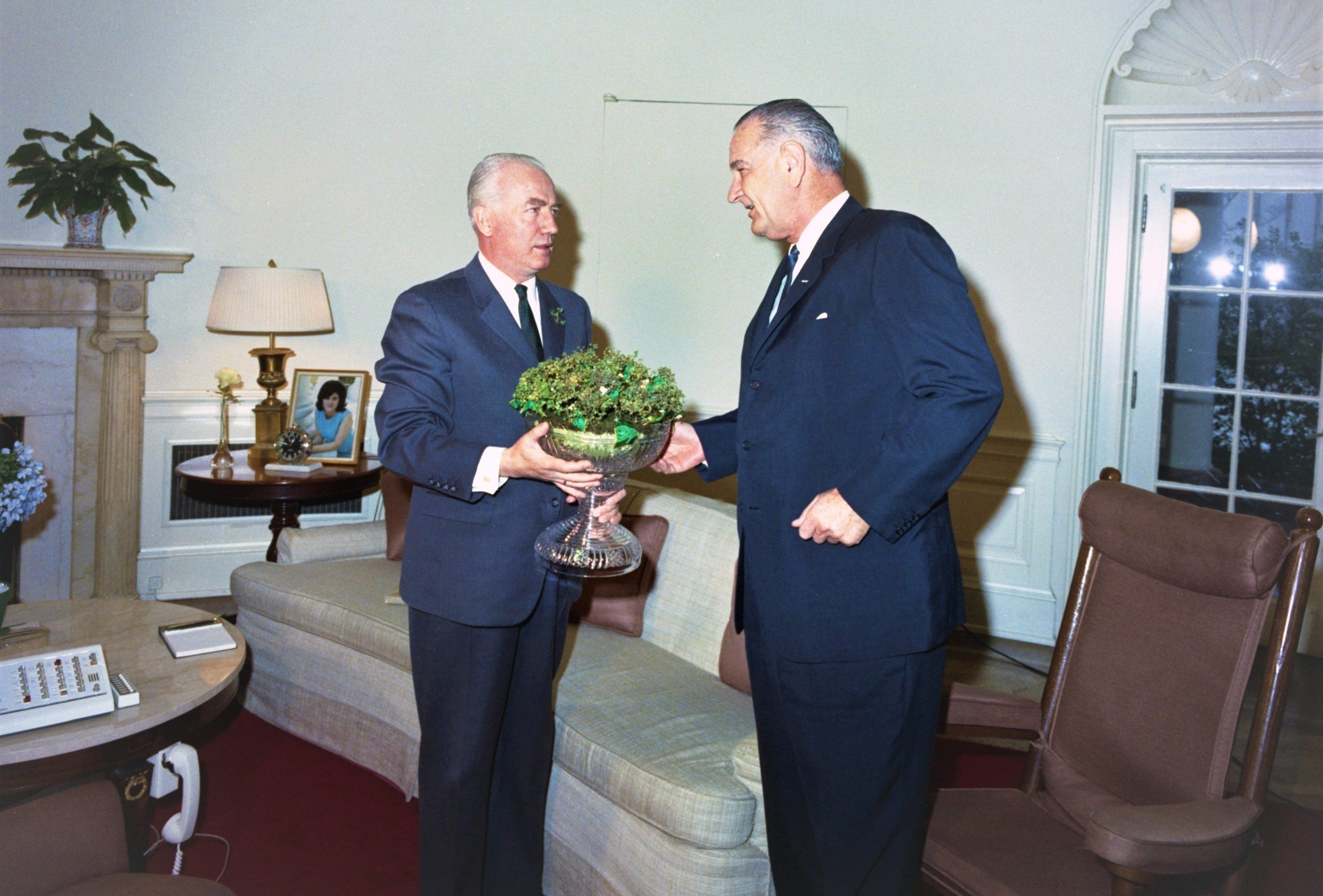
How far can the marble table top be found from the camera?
208 cm

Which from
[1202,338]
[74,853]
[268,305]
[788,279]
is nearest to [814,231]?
[788,279]

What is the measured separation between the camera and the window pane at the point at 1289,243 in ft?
13.3

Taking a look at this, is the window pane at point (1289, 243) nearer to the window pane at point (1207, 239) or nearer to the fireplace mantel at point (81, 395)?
the window pane at point (1207, 239)

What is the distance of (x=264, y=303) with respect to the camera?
13.3 feet

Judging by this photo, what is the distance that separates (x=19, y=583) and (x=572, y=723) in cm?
298

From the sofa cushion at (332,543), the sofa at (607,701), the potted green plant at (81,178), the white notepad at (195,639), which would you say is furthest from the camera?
the potted green plant at (81,178)

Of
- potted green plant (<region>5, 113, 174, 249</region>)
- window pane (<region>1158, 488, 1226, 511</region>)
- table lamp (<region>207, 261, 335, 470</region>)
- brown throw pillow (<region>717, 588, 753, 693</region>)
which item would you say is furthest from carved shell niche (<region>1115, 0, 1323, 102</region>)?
potted green plant (<region>5, 113, 174, 249</region>)

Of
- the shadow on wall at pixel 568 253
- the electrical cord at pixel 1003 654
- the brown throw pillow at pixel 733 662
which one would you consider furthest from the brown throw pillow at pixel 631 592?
the shadow on wall at pixel 568 253

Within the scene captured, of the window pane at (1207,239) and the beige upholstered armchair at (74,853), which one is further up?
the window pane at (1207,239)

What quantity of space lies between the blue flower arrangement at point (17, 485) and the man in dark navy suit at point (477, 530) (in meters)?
0.91

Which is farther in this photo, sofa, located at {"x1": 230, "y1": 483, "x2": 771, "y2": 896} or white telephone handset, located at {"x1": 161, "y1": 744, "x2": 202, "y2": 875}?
white telephone handset, located at {"x1": 161, "y1": 744, "x2": 202, "y2": 875}

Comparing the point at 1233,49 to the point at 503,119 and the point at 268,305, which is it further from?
the point at 268,305

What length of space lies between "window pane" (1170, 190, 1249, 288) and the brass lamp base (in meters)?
3.65

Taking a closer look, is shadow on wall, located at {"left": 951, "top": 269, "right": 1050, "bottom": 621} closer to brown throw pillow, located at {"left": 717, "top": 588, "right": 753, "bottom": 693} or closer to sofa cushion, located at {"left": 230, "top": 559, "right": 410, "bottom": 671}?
brown throw pillow, located at {"left": 717, "top": 588, "right": 753, "bottom": 693}
